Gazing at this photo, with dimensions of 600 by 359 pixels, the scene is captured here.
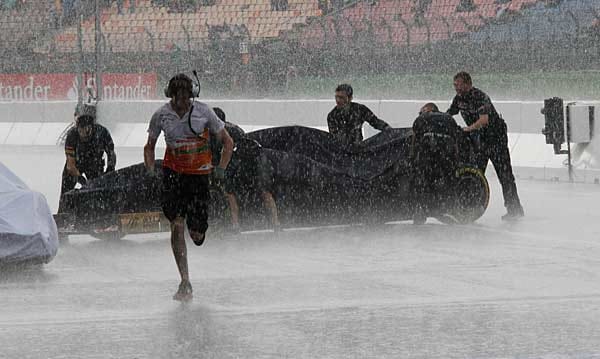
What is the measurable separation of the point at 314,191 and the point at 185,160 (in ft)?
13.3

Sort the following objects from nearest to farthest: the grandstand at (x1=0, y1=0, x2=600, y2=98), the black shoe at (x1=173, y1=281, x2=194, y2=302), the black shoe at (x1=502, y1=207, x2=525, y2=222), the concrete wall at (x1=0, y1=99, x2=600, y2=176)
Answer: the black shoe at (x1=173, y1=281, x2=194, y2=302)
the black shoe at (x1=502, y1=207, x2=525, y2=222)
the concrete wall at (x1=0, y1=99, x2=600, y2=176)
the grandstand at (x1=0, y1=0, x2=600, y2=98)

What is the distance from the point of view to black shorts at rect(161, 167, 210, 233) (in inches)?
367

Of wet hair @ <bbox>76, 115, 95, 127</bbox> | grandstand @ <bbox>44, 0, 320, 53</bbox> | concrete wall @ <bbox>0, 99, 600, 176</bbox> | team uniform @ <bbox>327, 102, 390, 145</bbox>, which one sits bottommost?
concrete wall @ <bbox>0, 99, 600, 176</bbox>

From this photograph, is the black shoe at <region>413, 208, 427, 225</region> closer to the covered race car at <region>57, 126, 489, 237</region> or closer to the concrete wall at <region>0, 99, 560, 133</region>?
the covered race car at <region>57, 126, 489, 237</region>

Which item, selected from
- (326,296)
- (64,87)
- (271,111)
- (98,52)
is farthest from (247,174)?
(64,87)

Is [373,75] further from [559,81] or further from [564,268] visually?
[564,268]

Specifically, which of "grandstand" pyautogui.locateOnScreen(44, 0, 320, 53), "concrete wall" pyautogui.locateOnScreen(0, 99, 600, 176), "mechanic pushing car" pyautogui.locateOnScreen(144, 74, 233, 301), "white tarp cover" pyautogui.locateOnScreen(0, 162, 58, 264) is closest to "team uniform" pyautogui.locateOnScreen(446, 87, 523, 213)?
"concrete wall" pyautogui.locateOnScreen(0, 99, 600, 176)

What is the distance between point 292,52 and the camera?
32719 mm

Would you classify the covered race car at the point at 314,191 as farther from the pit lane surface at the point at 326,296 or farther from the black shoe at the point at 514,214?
the black shoe at the point at 514,214

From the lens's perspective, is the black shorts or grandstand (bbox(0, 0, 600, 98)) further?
grandstand (bbox(0, 0, 600, 98))

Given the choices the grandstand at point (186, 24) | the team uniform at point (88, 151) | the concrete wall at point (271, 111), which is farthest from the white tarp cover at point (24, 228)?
the grandstand at point (186, 24)

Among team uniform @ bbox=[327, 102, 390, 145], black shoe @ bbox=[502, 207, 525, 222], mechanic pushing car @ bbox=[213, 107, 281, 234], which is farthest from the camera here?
team uniform @ bbox=[327, 102, 390, 145]

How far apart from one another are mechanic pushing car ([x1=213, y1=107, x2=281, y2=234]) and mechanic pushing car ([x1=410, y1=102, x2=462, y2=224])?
1534 millimetres

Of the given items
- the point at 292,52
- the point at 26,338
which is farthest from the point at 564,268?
the point at 292,52
